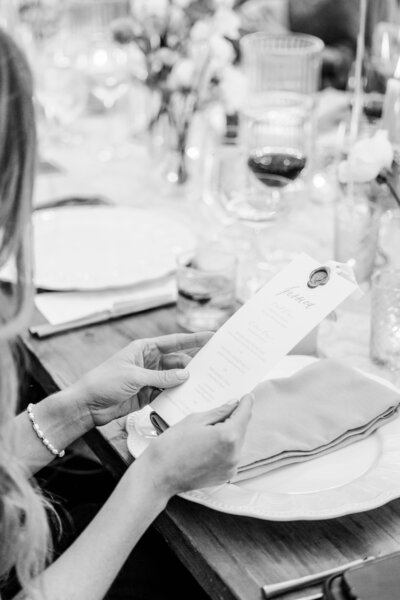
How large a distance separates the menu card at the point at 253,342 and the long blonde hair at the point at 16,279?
190 mm

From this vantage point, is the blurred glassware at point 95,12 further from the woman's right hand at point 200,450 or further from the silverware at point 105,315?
the woman's right hand at point 200,450

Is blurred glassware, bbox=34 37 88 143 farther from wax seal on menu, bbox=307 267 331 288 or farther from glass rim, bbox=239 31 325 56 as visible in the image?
wax seal on menu, bbox=307 267 331 288

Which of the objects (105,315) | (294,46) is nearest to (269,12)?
(294,46)

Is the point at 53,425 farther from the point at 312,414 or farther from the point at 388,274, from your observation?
the point at 388,274

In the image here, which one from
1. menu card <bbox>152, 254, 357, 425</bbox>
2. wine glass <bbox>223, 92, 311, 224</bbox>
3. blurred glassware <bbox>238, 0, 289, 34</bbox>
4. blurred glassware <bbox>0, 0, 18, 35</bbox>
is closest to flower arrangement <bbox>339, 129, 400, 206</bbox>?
wine glass <bbox>223, 92, 311, 224</bbox>

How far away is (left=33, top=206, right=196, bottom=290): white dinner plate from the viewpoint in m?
1.38

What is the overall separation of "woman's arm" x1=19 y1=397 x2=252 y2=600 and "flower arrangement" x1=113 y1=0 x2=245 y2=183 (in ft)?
3.47

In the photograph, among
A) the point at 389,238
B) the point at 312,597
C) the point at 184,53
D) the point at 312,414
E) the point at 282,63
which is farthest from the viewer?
the point at 282,63

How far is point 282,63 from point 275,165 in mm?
707

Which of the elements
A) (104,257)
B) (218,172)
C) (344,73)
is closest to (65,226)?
(104,257)

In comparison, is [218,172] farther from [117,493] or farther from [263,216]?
[117,493]

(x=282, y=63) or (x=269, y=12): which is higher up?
(x=282, y=63)

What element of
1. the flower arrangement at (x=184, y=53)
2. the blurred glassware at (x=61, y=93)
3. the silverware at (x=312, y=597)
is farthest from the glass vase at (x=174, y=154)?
the silverware at (x=312, y=597)

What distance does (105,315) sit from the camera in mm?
1274
